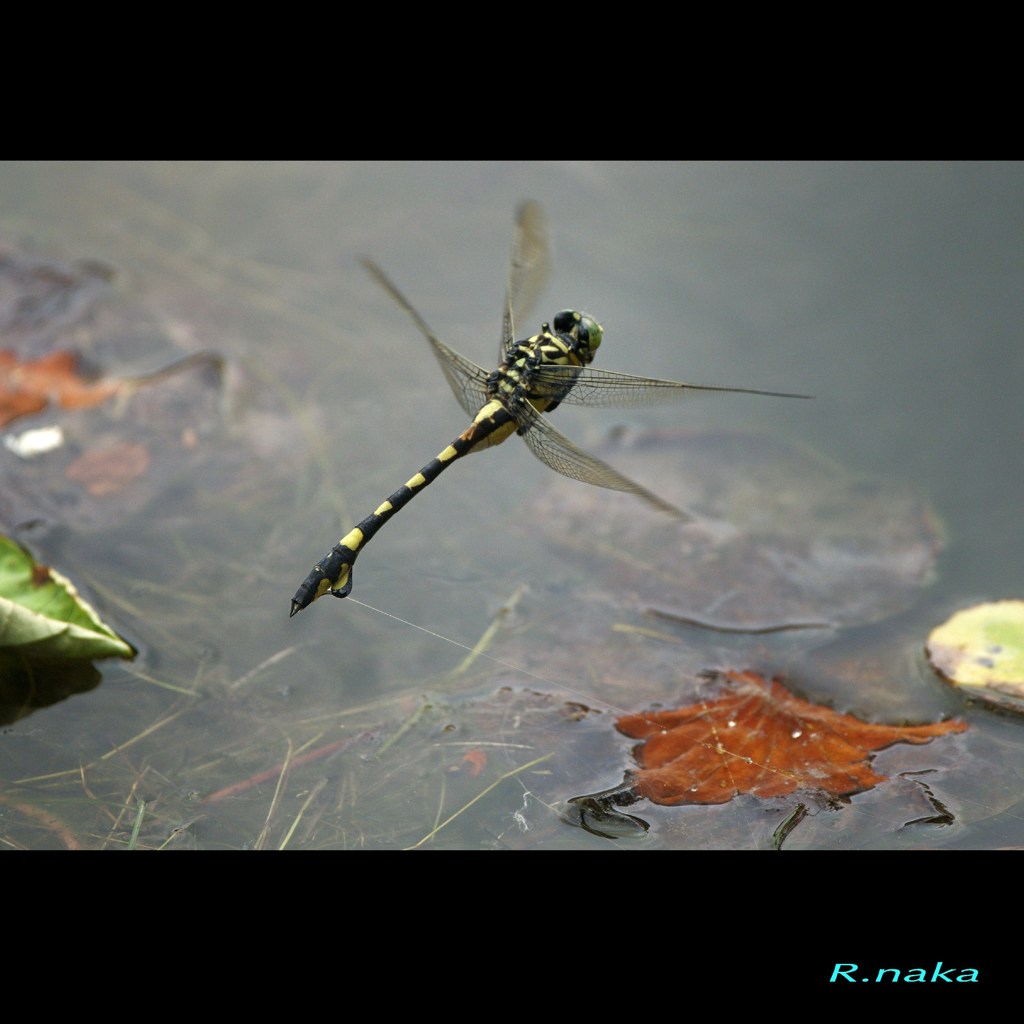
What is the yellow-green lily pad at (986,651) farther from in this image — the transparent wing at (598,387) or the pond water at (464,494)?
the transparent wing at (598,387)

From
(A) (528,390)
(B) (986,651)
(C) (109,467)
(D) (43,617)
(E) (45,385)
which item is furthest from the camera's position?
(E) (45,385)

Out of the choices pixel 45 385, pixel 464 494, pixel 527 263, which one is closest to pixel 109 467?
pixel 45 385

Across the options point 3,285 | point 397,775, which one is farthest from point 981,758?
point 3,285

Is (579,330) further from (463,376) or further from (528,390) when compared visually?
(463,376)

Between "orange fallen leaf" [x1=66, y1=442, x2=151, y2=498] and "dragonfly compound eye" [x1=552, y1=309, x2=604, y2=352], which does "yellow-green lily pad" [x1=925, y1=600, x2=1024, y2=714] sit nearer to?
"dragonfly compound eye" [x1=552, y1=309, x2=604, y2=352]

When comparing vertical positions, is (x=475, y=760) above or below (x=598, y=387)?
below

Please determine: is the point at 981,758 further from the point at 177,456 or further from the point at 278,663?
the point at 177,456

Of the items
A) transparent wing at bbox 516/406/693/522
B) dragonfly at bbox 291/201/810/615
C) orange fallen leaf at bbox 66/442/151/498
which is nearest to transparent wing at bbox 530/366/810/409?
dragonfly at bbox 291/201/810/615
